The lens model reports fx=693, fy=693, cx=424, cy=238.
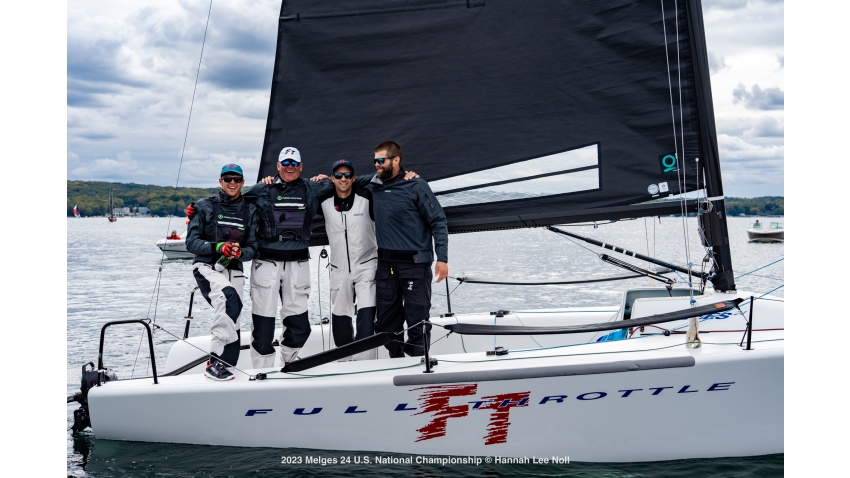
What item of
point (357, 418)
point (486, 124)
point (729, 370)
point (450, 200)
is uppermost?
point (486, 124)

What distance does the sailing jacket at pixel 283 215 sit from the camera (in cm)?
433

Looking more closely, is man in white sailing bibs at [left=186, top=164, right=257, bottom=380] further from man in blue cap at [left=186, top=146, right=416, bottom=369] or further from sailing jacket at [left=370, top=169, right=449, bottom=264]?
sailing jacket at [left=370, top=169, right=449, bottom=264]

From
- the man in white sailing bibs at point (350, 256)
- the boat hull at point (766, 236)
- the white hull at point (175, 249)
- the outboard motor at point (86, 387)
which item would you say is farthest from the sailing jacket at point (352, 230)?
the boat hull at point (766, 236)

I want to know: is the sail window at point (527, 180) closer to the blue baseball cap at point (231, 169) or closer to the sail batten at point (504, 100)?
the sail batten at point (504, 100)

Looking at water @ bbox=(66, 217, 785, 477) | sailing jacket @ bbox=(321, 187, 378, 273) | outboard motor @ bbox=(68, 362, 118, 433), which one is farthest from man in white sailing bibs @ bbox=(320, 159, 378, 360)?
outboard motor @ bbox=(68, 362, 118, 433)

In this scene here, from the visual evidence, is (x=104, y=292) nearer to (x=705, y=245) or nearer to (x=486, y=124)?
(x=486, y=124)

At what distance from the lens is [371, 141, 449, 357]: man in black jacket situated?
4.23m

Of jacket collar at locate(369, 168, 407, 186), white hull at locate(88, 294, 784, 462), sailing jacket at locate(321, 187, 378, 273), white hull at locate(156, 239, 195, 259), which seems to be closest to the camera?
white hull at locate(88, 294, 784, 462)

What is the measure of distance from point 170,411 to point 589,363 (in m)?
2.33

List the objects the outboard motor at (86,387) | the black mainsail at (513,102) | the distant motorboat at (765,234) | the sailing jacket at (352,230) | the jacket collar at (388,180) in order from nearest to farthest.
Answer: the outboard motor at (86,387) < the black mainsail at (513,102) < the jacket collar at (388,180) < the sailing jacket at (352,230) < the distant motorboat at (765,234)

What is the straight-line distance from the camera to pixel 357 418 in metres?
3.76

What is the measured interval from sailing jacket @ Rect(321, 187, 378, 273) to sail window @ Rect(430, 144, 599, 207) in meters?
0.48

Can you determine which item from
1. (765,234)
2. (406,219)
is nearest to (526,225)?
(406,219)

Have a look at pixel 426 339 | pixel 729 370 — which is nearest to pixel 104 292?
pixel 426 339
